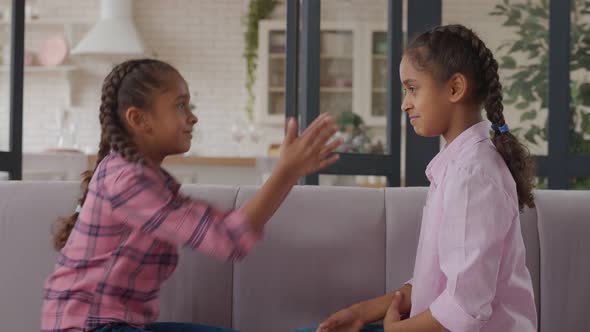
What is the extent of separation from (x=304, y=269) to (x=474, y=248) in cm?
59

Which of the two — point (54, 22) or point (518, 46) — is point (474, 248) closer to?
point (518, 46)

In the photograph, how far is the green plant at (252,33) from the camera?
7.95 m

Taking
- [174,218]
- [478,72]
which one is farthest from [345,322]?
[478,72]

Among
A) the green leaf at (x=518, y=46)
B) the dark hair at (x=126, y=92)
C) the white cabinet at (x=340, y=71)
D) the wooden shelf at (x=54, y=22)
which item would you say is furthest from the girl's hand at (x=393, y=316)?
the wooden shelf at (x=54, y=22)

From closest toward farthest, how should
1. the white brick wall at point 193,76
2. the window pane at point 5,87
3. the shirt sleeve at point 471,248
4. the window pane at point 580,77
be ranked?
1. the shirt sleeve at point 471,248
2. the window pane at point 5,87
3. the window pane at point 580,77
4. the white brick wall at point 193,76

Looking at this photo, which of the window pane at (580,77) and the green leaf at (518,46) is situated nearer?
the window pane at (580,77)

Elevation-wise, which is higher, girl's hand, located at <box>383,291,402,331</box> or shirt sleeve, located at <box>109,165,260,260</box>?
shirt sleeve, located at <box>109,165,260,260</box>

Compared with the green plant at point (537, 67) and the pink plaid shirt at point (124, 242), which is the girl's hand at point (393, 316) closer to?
the pink plaid shirt at point (124, 242)

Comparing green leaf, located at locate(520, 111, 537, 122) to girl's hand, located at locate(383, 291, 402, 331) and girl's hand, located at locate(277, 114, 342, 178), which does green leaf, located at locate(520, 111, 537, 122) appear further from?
girl's hand, located at locate(277, 114, 342, 178)

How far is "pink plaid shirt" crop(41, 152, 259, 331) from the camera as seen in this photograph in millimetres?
1250

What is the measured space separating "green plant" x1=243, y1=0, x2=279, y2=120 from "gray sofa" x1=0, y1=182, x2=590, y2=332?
6.39 meters

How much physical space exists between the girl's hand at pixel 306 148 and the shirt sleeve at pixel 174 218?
0.39 ft

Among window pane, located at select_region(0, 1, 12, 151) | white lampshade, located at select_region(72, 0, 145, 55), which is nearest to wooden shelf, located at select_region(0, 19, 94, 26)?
white lampshade, located at select_region(72, 0, 145, 55)

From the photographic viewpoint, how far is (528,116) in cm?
266
